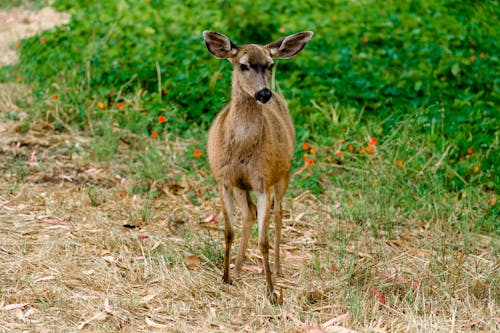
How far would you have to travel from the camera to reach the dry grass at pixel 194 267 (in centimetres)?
457

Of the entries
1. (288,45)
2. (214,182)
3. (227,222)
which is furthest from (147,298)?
(214,182)

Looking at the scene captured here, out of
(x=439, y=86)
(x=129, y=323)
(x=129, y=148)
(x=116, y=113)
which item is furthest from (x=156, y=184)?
(x=439, y=86)

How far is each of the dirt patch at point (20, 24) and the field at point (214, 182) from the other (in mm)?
239

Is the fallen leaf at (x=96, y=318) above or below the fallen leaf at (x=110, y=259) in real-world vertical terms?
above

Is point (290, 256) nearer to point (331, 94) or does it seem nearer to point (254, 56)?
point (254, 56)

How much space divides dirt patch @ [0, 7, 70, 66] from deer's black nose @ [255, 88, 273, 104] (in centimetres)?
617

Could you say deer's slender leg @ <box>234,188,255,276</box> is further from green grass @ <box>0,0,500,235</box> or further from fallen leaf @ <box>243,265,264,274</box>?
green grass @ <box>0,0,500,235</box>

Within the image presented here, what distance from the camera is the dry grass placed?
180 inches

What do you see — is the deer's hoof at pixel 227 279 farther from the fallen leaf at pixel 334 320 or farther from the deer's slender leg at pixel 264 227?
the fallen leaf at pixel 334 320

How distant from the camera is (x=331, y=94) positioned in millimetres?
8680

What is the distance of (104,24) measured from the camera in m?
10.7

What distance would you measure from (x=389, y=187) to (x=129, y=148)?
2825 millimetres

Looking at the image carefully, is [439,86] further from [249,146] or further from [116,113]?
[249,146]

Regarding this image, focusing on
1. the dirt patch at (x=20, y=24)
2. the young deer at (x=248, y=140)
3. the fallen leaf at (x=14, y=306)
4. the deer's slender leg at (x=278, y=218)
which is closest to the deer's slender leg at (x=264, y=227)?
the young deer at (x=248, y=140)
